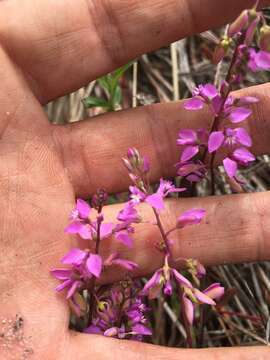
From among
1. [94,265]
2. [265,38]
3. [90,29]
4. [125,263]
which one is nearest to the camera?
[265,38]

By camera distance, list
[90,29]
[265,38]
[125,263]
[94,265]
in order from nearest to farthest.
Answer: [265,38] → [94,265] → [125,263] → [90,29]

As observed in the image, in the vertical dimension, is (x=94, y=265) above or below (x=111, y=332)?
above

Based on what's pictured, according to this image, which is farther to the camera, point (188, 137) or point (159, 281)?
point (188, 137)

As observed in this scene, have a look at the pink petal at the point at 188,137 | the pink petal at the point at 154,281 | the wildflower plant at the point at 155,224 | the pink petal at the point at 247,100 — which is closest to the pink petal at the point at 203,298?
the wildflower plant at the point at 155,224

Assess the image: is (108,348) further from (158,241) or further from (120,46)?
(120,46)

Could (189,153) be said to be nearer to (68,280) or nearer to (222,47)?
(222,47)

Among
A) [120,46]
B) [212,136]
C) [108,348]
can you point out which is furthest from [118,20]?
[108,348]

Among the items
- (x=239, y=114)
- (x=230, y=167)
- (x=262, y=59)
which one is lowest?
(x=230, y=167)

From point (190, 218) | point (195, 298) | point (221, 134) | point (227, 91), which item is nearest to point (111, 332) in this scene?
point (195, 298)
